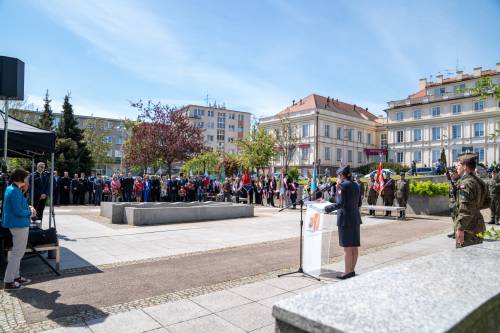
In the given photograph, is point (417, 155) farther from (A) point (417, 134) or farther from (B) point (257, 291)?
(B) point (257, 291)

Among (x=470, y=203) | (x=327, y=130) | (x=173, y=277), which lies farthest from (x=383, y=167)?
(x=173, y=277)

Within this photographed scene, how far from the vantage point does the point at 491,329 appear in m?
2.23

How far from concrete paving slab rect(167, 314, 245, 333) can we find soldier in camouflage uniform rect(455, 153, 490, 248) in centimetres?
368

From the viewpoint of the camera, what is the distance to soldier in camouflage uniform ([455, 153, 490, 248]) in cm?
537

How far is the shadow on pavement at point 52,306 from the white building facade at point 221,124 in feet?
289

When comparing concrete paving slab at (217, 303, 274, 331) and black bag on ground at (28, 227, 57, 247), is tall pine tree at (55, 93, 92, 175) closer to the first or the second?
black bag on ground at (28, 227, 57, 247)

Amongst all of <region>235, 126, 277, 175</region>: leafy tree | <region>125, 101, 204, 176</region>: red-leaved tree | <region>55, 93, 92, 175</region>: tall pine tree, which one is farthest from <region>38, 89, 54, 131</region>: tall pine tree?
<region>235, 126, 277, 175</region>: leafy tree

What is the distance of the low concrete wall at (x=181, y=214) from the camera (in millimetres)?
13102

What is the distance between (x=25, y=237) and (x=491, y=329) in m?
6.33

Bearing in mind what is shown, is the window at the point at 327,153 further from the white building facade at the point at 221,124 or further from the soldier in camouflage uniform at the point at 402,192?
the soldier in camouflage uniform at the point at 402,192

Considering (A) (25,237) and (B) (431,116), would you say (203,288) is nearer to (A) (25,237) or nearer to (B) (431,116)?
(A) (25,237)

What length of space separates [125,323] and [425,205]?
17.2 m

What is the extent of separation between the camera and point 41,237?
22.3 ft

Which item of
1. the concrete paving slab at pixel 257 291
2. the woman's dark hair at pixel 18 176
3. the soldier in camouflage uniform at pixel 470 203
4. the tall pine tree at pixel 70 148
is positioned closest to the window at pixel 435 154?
the tall pine tree at pixel 70 148
